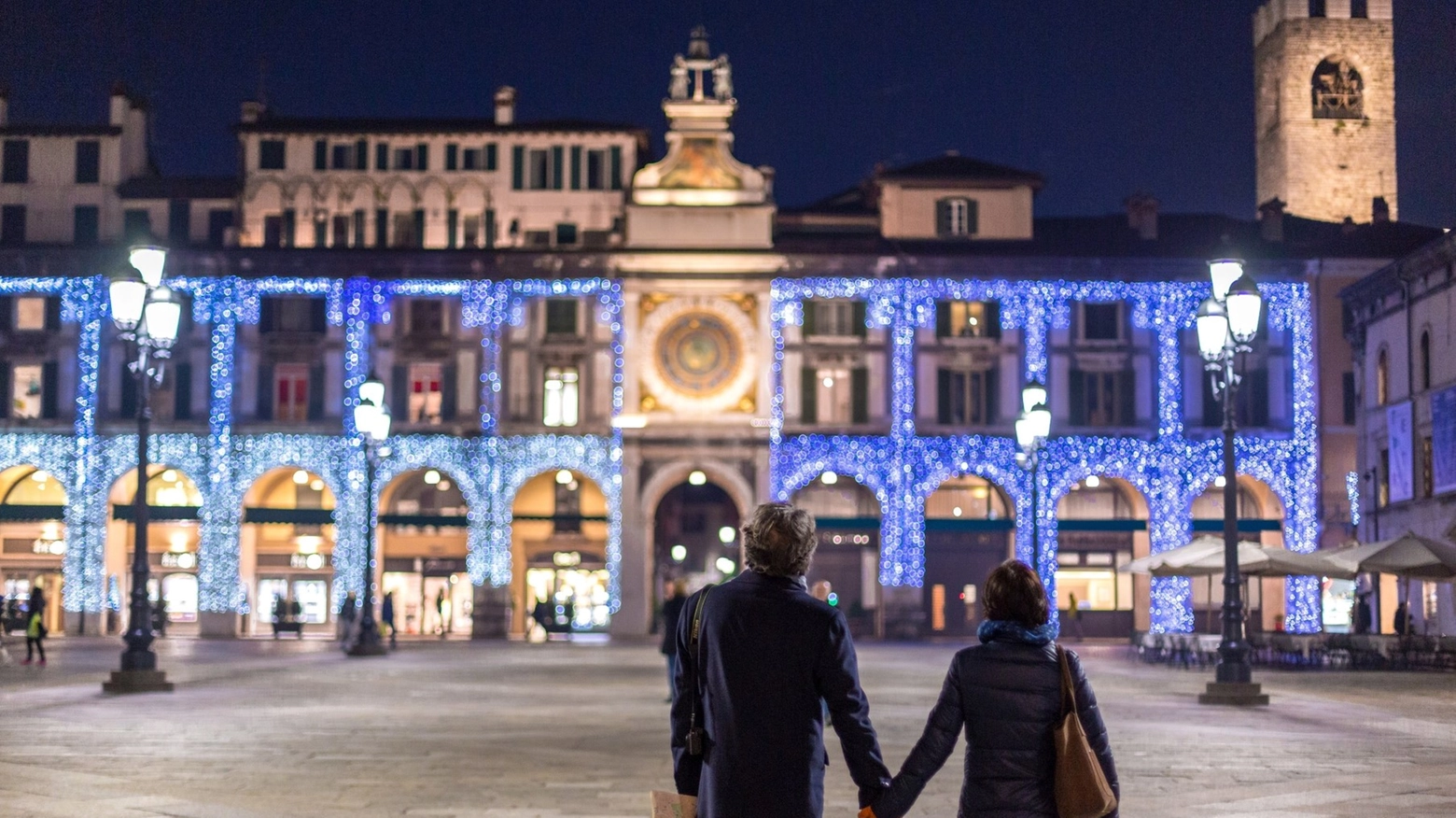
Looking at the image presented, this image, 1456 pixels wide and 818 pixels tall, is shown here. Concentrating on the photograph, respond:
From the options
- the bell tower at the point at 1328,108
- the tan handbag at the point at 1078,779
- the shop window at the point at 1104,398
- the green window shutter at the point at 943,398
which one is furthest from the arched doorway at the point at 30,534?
the tan handbag at the point at 1078,779

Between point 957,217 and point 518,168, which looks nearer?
point 957,217

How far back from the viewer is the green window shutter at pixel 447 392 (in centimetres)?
5838

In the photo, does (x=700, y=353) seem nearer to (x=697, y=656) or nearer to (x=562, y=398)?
(x=562, y=398)

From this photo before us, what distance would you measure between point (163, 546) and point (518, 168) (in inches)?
701

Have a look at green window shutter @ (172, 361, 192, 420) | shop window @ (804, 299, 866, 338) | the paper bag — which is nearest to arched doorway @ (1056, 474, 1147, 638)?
shop window @ (804, 299, 866, 338)

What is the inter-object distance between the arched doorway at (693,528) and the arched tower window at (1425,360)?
21248 millimetres

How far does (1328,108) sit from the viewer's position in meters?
84.1

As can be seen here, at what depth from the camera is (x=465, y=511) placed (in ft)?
194

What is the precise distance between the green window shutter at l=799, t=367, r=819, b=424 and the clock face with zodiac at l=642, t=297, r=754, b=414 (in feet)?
5.30

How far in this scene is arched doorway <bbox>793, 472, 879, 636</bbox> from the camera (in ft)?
190

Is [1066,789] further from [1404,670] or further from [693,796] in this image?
[1404,670]

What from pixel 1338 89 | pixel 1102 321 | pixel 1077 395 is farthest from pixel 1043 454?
pixel 1338 89

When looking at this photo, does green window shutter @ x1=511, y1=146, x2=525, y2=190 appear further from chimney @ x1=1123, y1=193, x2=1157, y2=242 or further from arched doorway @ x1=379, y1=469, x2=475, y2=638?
chimney @ x1=1123, y1=193, x2=1157, y2=242

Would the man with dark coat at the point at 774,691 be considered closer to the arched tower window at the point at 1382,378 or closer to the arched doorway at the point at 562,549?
the arched tower window at the point at 1382,378
